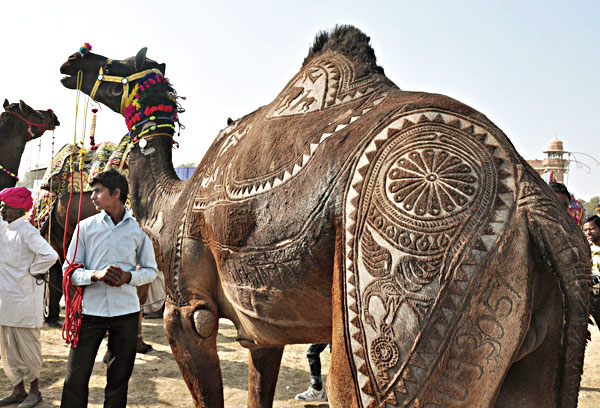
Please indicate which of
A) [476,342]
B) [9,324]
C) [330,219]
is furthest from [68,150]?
[476,342]

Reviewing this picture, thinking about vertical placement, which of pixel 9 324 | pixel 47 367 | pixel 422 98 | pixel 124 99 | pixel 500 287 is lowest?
pixel 47 367

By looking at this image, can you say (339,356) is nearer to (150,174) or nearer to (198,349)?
(198,349)

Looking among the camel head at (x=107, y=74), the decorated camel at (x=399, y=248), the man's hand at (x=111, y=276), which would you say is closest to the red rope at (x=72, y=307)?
the man's hand at (x=111, y=276)

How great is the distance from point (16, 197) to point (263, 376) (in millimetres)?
2827

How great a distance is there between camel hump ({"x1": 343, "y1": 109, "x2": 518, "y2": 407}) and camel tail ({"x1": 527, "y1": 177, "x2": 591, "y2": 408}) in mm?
124

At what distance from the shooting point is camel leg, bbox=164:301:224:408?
3.20 metres

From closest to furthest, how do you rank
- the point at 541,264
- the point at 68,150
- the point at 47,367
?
the point at 541,264, the point at 47,367, the point at 68,150

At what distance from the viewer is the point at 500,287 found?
1.78 metres

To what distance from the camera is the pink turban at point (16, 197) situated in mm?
4633

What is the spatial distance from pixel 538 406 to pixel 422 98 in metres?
1.39

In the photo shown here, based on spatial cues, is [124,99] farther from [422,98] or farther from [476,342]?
[476,342]

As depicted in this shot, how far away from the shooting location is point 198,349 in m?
3.26

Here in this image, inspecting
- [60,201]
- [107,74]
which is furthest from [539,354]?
[60,201]

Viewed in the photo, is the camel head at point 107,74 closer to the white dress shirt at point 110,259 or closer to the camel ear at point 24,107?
the white dress shirt at point 110,259
